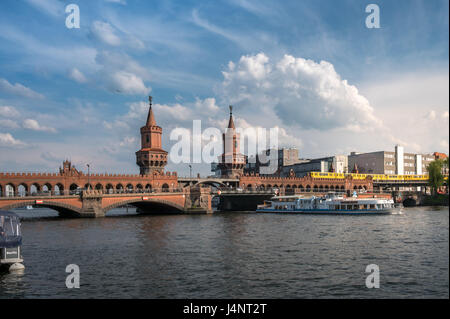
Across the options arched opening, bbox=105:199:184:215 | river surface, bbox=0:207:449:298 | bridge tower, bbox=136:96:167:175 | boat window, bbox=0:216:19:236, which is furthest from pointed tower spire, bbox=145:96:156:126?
boat window, bbox=0:216:19:236

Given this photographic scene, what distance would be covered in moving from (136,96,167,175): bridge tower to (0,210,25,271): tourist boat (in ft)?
306

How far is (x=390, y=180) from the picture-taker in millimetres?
178125

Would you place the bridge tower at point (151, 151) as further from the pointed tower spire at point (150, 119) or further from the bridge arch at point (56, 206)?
the bridge arch at point (56, 206)

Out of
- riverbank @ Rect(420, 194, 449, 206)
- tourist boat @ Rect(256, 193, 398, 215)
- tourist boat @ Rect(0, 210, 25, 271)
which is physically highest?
tourist boat @ Rect(0, 210, 25, 271)

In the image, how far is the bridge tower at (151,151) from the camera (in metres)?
127

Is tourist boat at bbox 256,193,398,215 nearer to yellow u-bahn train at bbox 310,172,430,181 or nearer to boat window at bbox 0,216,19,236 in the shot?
yellow u-bahn train at bbox 310,172,430,181

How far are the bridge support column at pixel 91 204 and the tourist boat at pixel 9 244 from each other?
56.3 metres

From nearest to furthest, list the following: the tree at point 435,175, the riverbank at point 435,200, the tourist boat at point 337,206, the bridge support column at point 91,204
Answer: the bridge support column at point 91,204
the tourist boat at point 337,206
the riverbank at point 435,200
the tree at point 435,175

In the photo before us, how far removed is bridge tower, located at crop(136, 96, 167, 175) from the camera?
5000 inches

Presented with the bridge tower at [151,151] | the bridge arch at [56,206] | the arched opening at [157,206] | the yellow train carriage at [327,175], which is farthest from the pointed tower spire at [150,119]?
the yellow train carriage at [327,175]

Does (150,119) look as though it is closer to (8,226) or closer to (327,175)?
(327,175)
